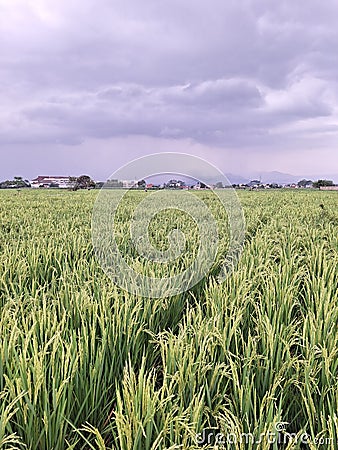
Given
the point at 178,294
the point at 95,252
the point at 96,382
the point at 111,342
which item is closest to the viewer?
the point at 96,382

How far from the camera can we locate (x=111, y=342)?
1.97 meters

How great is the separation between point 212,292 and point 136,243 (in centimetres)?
250

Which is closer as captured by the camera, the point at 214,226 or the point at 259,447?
the point at 259,447

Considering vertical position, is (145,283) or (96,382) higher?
(145,283)

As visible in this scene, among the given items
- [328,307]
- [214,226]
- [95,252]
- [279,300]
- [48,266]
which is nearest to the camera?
[328,307]

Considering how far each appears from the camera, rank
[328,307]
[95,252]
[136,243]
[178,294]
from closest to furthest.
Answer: [328,307], [178,294], [95,252], [136,243]

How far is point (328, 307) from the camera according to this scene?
2.33m

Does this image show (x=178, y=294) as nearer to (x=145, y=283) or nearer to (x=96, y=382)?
(x=145, y=283)

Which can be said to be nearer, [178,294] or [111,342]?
[111,342]

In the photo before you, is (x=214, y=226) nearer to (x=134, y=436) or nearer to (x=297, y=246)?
(x=297, y=246)

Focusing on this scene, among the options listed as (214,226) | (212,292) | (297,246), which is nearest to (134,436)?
(212,292)

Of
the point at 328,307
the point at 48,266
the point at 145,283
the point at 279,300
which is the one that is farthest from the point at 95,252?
the point at 328,307

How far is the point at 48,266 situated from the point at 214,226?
3111mm

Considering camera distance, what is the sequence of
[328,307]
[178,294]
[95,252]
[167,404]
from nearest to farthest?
[167,404], [328,307], [178,294], [95,252]
